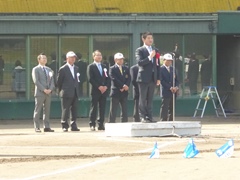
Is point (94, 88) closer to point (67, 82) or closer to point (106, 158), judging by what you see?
point (67, 82)

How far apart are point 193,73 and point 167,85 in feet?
27.1

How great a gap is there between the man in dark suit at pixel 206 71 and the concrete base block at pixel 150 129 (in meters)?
11.6

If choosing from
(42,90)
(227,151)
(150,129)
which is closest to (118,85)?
(42,90)

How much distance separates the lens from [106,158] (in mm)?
15539

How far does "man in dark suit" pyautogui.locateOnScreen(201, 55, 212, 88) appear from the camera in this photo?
31.7 metres

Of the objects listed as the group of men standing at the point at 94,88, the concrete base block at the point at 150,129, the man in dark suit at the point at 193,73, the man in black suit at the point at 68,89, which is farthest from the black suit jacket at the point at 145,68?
the man in dark suit at the point at 193,73

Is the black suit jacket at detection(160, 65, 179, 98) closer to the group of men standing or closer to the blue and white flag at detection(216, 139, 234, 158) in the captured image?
the group of men standing

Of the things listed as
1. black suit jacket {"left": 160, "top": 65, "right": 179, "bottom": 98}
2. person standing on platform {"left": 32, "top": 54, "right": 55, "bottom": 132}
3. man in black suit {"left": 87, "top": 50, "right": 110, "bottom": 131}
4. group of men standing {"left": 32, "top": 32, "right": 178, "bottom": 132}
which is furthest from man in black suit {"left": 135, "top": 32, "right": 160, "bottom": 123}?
person standing on platform {"left": 32, "top": 54, "right": 55, "bottom": 132}

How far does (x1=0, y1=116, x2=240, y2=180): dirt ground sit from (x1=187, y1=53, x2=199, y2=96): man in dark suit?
33.2 feet

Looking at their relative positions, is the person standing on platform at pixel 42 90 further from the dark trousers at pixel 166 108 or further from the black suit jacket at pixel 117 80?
the dark trousers at pixel 166 108

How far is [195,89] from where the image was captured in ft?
104

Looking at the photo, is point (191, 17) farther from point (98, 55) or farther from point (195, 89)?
point (98, 55)
